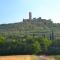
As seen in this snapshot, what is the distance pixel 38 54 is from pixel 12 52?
1.45 meters

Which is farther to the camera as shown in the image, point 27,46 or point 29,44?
point 29,44

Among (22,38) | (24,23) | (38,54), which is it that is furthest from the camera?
(24,23)

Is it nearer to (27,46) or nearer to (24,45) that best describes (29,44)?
(27,46)

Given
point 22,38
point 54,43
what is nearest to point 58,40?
point 54,43

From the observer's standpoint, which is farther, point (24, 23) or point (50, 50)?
point (24, 23)

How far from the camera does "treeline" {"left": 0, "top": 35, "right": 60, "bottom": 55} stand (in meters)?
13.1

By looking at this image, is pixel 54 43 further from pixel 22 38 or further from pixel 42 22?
pixel 42 22

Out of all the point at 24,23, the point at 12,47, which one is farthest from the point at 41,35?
the point at 24,23

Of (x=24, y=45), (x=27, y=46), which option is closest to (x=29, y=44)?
(x=27, y=46)

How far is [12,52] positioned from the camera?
13195 millimetres

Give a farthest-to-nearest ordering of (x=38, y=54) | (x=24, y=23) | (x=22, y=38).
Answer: (x=24, y=23) → (x=22, y=38) → (x=38, y=54)

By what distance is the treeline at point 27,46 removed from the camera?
13.1 m

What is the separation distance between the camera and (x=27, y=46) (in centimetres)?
1316

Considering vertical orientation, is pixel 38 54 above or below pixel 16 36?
below
